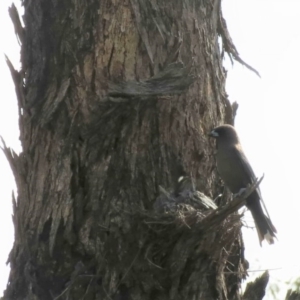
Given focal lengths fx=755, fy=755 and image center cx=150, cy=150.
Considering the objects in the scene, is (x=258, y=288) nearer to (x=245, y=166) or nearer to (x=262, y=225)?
(x=262, y=225)

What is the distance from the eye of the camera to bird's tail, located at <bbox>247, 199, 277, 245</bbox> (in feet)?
17.3

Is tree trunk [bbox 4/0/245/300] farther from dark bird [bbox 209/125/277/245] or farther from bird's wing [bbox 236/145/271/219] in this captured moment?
bird's wing [bbox 236/145/271/219]

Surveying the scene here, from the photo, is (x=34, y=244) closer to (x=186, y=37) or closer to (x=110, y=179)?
(x=110, y=179)

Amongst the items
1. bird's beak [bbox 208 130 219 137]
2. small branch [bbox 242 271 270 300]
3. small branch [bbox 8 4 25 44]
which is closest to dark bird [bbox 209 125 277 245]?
bird's beak [bbox 208 130 219 137]

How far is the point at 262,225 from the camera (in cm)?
540

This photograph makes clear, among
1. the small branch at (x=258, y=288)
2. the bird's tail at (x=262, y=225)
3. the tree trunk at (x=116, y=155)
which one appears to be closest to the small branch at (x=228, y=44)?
the tree trunk at (x=116, y=155)

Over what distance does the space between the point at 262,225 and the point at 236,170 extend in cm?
45

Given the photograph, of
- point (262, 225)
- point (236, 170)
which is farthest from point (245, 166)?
point (262, 225)

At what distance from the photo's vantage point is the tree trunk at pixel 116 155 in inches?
162

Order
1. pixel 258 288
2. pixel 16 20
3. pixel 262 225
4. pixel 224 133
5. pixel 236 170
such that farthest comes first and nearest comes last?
pixel 236 170, pixel 262 225, pixel 224 133, pixel 16 20, pixel 258 288

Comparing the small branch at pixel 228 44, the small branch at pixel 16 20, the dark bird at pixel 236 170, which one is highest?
the small branch at pixel 16 20

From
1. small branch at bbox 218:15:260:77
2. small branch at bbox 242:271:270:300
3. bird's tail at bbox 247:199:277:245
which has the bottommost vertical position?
small branch at bbox 242:271:270:300

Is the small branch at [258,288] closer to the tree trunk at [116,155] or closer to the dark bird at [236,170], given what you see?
the tree trunk at [116,155]

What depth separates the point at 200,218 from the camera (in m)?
3.96
